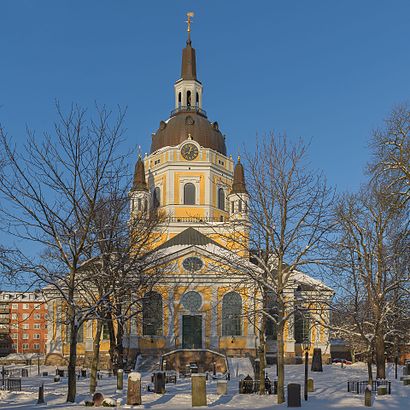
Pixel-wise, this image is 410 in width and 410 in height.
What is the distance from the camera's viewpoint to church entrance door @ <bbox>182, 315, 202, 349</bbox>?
1984 inches

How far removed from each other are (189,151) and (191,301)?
15728mm

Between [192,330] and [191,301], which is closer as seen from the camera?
[192,330]

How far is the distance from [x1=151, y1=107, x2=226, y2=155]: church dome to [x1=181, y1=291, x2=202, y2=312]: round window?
54.4 ft

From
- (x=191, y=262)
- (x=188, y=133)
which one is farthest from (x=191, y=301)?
(x=188, y=133)

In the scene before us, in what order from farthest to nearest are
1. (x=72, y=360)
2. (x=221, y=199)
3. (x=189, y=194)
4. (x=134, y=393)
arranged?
(x=221, y=199), (x=189, y=194), (x=134, y=393), (x=72, y=360)

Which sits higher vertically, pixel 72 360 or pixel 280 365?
pixel 72 360

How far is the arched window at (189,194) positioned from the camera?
58463 millimetres

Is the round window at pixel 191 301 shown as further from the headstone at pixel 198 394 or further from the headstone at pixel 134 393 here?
the headstone at pixel 134 393

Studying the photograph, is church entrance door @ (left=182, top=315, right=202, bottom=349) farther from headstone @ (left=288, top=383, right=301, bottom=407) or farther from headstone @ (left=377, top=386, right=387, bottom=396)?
headstone @ (left=288, top=383, right=301, bottom=407)

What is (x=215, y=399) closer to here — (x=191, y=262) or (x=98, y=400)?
(x=98, y=400)

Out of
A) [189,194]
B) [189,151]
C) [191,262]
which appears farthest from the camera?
[189,151]

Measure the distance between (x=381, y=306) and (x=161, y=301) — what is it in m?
24.1

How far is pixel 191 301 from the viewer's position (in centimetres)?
5069

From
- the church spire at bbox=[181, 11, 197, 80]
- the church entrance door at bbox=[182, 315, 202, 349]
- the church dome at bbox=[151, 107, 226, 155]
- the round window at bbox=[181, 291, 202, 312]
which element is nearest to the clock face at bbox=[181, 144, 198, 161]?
the church dome at bbox=[151, 107, 226, 155]
